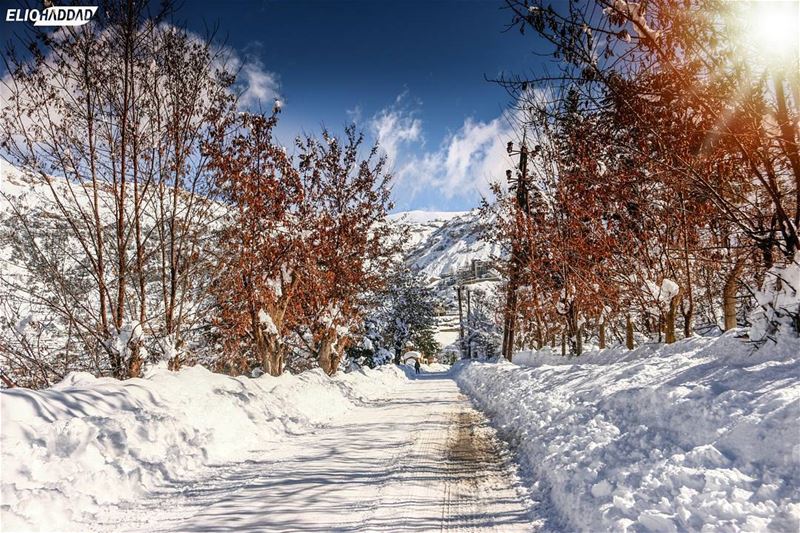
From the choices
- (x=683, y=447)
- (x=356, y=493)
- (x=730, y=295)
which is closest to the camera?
(x=683, y=447)

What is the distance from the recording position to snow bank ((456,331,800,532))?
3320mm

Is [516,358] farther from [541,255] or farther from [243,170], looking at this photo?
[243,170]

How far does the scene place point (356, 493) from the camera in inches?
195

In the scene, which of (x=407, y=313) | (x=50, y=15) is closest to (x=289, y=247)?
(x=50, y=15)

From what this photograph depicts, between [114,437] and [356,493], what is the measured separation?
120 inches

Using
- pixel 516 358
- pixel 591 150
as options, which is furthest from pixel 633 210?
pixel 516 358

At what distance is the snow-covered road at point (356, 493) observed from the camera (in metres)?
4.21

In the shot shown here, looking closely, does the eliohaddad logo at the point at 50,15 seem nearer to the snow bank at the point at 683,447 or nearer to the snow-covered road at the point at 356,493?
the snow-covered road at the point at 356,493

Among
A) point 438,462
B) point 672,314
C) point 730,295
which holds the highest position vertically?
point 730,295

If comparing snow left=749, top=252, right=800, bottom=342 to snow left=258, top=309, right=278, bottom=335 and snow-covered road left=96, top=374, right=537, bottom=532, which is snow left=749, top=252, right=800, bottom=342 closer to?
snow-covered road left=96, top=374, right=537, bottom=532

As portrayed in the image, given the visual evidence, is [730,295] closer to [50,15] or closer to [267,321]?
[267,321]

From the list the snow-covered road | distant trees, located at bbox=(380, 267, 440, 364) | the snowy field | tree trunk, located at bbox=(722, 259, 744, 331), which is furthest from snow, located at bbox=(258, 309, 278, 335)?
distant trees, located at bbox=(380, 267, 440, 364)

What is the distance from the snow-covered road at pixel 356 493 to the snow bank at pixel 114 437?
1.38 feet

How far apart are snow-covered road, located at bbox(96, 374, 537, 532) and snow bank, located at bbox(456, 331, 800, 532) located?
0.61m
